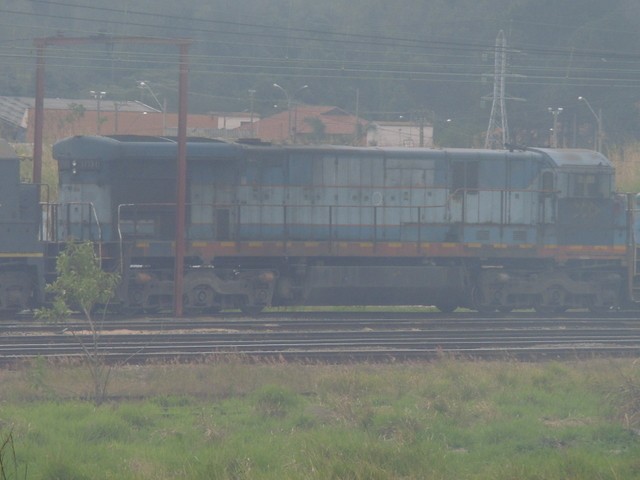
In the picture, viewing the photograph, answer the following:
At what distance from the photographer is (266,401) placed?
36.1 feet

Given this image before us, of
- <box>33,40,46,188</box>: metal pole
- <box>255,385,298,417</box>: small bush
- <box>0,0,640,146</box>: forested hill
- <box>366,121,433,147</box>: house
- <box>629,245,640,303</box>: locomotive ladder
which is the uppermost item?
<box>0,0,640,146</box>: forested hill

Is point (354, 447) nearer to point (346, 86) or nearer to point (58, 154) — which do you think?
point (58, 154)

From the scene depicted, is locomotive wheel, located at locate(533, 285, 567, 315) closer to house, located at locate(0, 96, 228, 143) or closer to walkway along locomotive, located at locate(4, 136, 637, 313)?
walkway along locomotive, located at locate(4, 136, 637, 313)

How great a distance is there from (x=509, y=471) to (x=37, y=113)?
16097 millimetres

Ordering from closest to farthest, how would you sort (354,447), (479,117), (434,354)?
(354,447) < (434,354) < (479,117)

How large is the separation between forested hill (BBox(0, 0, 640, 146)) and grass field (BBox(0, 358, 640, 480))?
34.5m

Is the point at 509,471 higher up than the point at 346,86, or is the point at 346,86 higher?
the point at 346,86

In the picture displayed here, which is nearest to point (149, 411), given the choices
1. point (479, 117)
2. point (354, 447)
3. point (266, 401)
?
point (266, 401)

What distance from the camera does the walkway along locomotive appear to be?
64.6 ft

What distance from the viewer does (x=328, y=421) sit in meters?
10.2

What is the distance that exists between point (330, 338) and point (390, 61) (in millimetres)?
41984

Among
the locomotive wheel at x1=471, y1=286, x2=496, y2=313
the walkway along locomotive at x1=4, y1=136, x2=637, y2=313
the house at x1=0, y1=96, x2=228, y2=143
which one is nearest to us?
the walkway along locomotive at x1=4, y1=136, x2=637, y2=313

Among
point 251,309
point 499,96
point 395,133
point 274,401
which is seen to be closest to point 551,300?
point 251,309

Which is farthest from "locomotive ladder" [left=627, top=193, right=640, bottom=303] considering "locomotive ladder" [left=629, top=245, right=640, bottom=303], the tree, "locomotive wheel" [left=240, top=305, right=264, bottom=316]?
the tree
